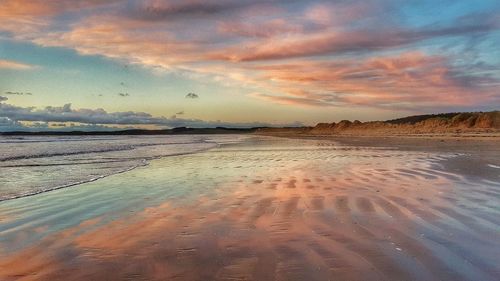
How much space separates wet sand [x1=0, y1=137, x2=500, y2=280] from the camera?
472 centimetres

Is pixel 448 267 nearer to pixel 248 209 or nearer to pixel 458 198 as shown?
pixel 248 209

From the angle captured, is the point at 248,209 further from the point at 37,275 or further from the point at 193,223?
the point at 37,275

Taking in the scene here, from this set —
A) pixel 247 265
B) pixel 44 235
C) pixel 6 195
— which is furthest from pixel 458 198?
pixel 6 195

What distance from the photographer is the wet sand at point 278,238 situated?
4.72 m

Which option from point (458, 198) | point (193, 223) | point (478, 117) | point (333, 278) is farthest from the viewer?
point (478, 117)

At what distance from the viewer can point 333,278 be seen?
4434 millimetres

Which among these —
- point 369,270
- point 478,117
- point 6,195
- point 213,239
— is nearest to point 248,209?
point 213,239

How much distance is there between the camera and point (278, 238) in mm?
6133

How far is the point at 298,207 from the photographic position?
864 cm

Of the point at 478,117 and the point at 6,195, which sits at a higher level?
the point at 478,117

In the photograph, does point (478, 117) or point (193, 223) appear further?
point (478, 117)

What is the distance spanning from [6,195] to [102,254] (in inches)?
290

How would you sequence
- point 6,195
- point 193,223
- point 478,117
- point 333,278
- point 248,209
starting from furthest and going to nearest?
point 478,117
point 6,195
point 248,209
point 193,223
point 333,278

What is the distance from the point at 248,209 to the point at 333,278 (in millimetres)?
4190
